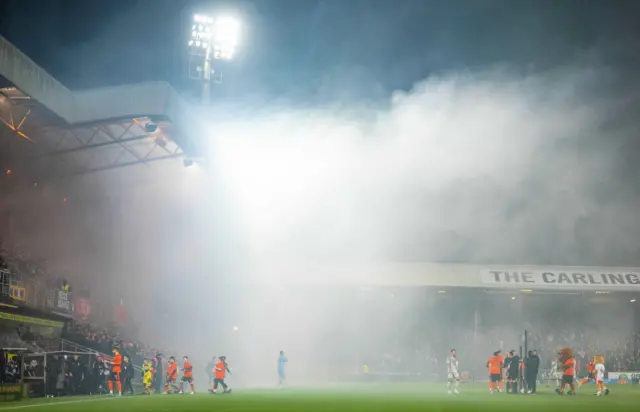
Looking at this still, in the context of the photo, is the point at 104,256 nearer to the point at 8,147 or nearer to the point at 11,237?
the point at 11,237

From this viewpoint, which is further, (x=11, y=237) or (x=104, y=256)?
(x=104, y=256)

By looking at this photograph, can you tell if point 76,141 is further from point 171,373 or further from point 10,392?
point 10,392

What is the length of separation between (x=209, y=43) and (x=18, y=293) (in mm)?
16205

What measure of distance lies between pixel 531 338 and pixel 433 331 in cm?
611

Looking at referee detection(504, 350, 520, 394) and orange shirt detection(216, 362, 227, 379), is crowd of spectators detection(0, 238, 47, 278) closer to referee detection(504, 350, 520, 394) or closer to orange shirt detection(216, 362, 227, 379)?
orange shirt detection(216, 362, 227, 379)

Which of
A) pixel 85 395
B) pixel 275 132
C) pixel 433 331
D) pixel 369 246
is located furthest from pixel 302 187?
pixel 85 395

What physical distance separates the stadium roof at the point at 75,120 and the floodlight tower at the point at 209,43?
5015mm

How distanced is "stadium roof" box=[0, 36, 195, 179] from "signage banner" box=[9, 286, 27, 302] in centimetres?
593

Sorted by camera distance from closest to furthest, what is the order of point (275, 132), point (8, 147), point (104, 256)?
point (8, 147), point (275, 132), point (104, 256)

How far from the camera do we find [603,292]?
45719 millimetres

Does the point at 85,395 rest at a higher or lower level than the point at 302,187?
lower

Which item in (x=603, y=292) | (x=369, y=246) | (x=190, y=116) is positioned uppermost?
(x=190, y=116)

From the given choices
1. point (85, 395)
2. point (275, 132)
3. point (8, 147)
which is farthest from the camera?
point (275, 132)

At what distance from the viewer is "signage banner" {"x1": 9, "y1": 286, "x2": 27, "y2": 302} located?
1090 inches
